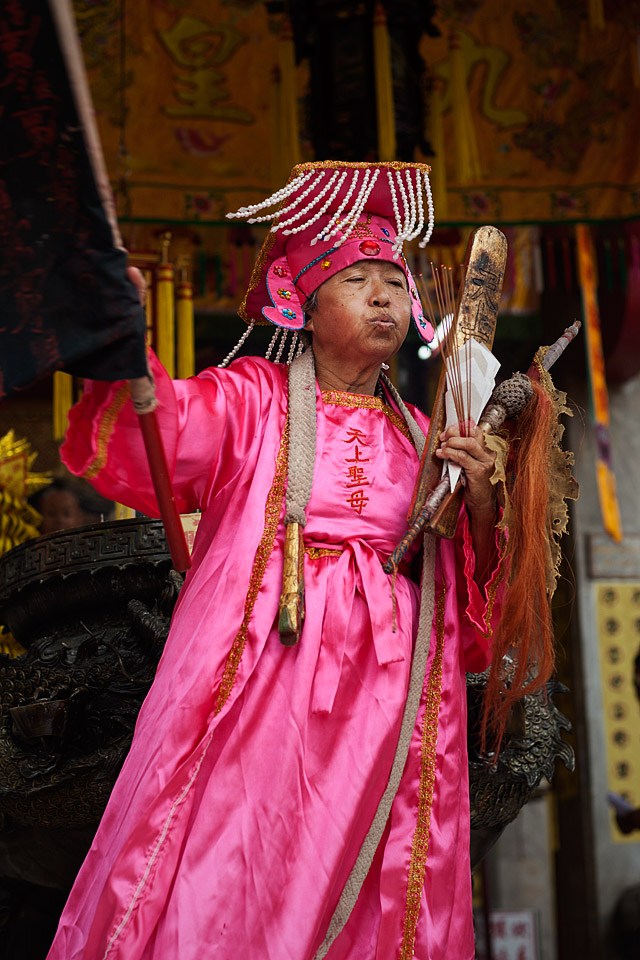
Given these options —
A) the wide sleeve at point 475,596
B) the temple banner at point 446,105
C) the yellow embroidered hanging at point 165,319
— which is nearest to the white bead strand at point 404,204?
the wide sleeve at point 475,596

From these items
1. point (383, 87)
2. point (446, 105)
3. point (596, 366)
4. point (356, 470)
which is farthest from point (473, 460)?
point (446, 105)

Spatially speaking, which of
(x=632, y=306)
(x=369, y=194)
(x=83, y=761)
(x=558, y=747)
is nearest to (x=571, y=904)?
(x=632, y=306)

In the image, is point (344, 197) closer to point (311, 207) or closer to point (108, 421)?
point (311, 207)

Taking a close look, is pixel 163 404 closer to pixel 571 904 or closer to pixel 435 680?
pixel 435 680

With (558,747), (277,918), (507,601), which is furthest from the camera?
(558,747)

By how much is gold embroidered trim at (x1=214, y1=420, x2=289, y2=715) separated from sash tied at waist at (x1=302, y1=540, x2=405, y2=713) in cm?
10

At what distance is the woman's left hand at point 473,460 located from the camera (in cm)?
240

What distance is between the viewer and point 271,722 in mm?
2271

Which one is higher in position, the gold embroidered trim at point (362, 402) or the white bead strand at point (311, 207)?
the white bead strand at point (311, 207)

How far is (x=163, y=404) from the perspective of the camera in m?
2.31

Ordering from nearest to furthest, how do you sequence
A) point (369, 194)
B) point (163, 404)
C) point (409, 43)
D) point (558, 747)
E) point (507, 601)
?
point (163, 404) → point (507, 601) → point (369, 194) → point (558, 747) → point (409, 43)

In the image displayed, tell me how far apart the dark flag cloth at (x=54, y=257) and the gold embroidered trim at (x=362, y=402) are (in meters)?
0.61

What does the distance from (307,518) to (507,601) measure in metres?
Answer: 0.43

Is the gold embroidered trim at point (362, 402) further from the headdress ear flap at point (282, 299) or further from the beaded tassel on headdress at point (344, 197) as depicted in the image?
the beaded tassel on headdress at point (344, 197)
